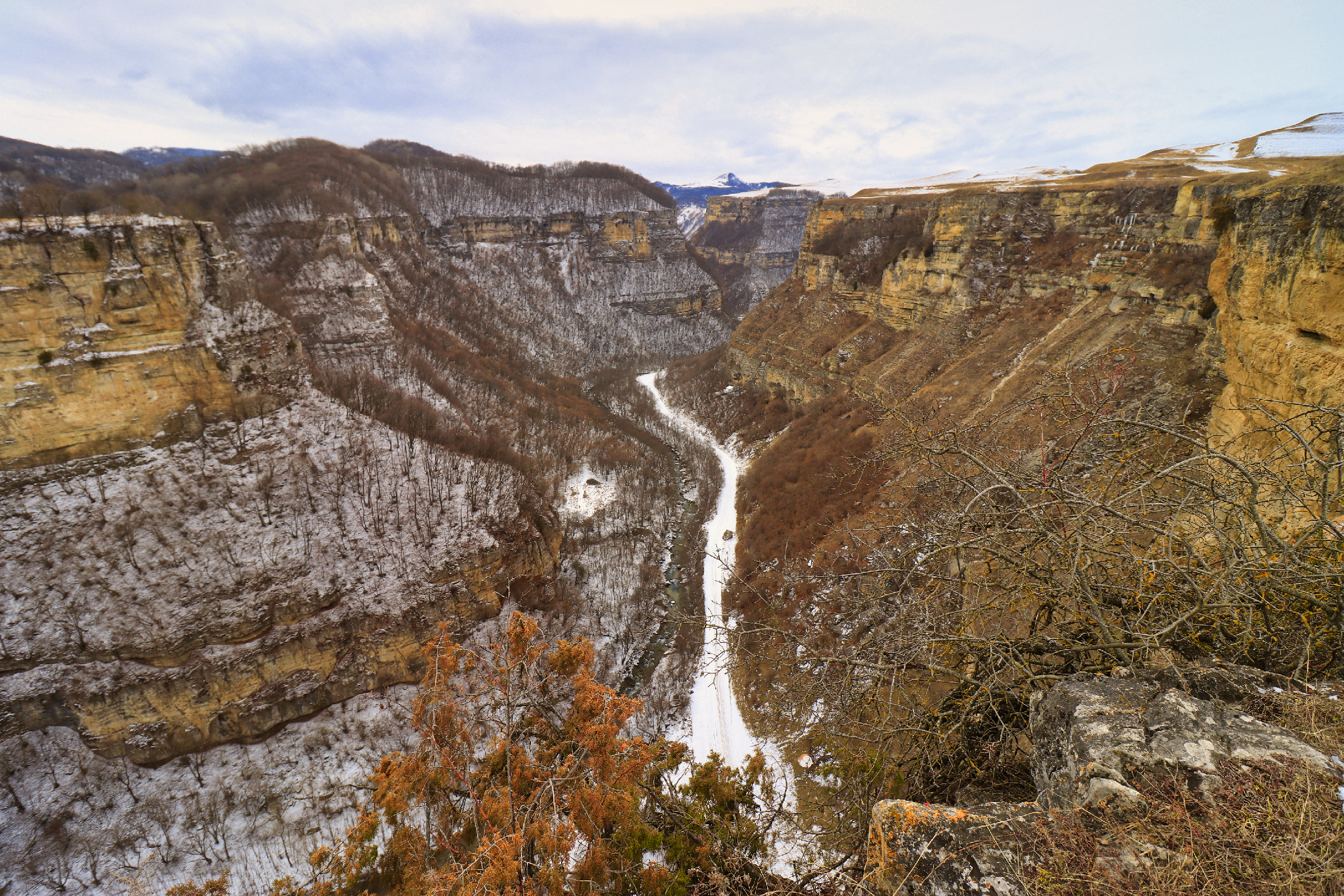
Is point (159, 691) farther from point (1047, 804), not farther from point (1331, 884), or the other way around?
point (1331, 884)

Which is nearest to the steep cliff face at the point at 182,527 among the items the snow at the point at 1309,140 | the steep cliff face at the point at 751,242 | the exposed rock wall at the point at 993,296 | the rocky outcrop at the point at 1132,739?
the exposed rock wall at the point at 993,296

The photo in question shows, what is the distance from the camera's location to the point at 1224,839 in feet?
8.36

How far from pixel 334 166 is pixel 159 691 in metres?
66.9

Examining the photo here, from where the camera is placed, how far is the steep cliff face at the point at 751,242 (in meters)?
113

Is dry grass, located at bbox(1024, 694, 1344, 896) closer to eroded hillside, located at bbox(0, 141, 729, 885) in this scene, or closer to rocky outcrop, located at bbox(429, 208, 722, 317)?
eroded hillside, located at bbox(0, 141, 729, 885)

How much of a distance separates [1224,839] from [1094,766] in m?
0.63

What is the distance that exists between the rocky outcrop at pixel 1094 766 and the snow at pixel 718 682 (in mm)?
1696

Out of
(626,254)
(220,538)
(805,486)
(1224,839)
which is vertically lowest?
(805,486)

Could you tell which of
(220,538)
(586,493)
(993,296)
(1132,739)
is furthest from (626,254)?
(1132,739)

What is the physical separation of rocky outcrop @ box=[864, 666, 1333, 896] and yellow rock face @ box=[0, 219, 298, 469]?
27.4 metres

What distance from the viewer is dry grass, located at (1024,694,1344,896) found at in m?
2.37

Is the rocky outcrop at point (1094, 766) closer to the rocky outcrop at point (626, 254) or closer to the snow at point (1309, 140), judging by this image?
the snow at point (1309, 140)

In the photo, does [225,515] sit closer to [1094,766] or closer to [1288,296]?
[1094,766]

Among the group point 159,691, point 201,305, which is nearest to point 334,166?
point 201,305
